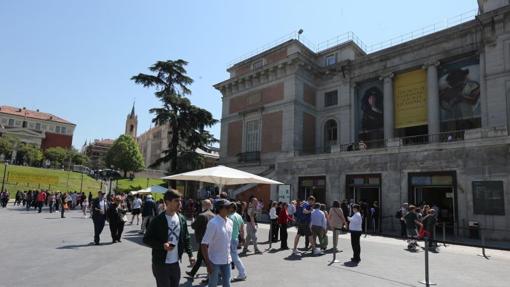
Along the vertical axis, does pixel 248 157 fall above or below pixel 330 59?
below

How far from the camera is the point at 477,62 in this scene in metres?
21.5

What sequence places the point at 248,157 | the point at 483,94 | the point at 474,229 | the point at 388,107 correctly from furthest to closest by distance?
the point at 248,157, the point at 388,107, the point at 483,94, the point at 474,229

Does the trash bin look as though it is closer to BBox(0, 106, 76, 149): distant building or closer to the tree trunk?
the tree trunk

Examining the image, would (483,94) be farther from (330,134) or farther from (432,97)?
(330,134)

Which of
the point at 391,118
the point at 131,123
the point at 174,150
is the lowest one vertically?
the point at 174,150

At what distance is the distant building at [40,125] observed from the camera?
87.9 m

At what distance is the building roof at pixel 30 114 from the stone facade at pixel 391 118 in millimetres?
80206

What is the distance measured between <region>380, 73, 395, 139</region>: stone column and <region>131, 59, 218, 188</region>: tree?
1481 cm

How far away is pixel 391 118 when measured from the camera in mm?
25359

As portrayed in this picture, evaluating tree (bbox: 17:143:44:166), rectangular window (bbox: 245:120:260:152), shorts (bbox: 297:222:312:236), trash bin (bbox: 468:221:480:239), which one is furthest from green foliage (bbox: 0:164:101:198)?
trash bin (bbox: 468:221:480:239)

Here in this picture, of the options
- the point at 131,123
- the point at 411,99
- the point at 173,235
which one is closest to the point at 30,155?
the point at 131,123

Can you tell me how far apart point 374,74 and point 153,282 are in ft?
79.3

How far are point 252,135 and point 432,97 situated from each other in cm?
1507

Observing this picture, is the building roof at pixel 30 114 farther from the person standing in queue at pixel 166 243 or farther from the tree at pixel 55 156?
the person standing in queue at pixel 166 243
